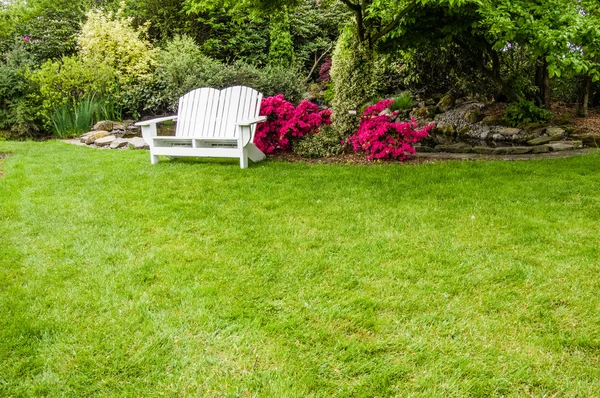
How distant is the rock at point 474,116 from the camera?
314 inches

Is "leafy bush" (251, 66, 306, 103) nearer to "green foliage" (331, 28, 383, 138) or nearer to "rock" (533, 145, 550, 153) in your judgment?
"green foliage" (331, 28, 383, 138)

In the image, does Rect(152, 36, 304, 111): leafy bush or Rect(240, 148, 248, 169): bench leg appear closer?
Rect(240, 148, 248, 169): bench leg

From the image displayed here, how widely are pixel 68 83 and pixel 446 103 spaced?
8.20 metres

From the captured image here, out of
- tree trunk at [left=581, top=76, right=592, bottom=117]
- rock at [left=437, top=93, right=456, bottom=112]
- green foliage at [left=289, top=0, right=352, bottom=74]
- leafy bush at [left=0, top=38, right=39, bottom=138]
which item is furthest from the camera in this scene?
green foliage at [left=289, top=0, right=352, bottom=74]

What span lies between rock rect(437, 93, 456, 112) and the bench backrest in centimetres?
514

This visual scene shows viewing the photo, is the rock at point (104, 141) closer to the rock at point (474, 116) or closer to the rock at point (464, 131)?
the rock at point (464, 131)

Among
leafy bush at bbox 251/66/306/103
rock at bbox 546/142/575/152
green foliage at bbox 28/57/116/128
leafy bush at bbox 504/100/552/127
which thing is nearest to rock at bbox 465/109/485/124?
leafy bush at bbox 504/100/552/127

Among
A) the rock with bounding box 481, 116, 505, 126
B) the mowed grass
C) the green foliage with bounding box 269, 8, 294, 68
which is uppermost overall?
the green foliage with bounding box 269, 8, 294, 68

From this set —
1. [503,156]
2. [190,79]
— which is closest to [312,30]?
[190,79]

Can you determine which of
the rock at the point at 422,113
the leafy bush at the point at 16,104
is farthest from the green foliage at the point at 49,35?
the rock at the point at 422,113

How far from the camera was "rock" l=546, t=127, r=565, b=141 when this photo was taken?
6.45 m

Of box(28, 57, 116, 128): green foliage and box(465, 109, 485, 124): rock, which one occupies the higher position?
box(28, 57, 116, 128): green foliage

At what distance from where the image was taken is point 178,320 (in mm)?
1970

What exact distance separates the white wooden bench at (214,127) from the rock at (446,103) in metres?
5.14
